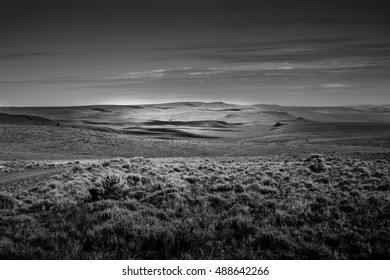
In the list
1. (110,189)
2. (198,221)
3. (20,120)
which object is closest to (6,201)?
(110,189)

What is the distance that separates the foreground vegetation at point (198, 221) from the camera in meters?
5.54

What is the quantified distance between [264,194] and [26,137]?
4846 centimetres

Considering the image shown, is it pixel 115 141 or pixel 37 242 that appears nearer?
pixel 37 242

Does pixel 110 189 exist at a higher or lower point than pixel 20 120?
lower

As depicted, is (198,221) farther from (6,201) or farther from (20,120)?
(20,120)

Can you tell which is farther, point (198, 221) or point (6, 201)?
point (6, 201)

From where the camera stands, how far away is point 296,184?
12117mm

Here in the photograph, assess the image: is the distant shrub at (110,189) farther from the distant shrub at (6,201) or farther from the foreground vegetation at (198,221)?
the distant shrub at (6,201)

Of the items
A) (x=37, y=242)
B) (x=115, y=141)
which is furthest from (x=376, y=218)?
(x=115, y=141)

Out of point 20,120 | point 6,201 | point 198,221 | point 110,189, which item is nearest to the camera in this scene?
point 198,221

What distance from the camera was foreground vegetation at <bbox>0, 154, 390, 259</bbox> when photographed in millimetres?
5539

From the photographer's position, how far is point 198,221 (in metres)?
7.18

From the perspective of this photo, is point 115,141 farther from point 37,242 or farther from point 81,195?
point 37,242

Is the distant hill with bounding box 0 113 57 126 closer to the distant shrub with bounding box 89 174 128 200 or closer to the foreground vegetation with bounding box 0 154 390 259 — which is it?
the foreground vegetation with bounding box 0 154 390 259
